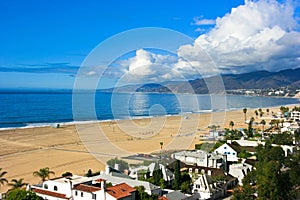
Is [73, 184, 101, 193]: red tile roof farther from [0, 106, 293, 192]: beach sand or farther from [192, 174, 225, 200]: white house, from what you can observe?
[0, 106, 293, 192]: beach sand

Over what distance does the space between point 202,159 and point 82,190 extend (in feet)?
46.3

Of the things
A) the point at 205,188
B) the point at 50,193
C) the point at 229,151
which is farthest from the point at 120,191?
the point at 229,151

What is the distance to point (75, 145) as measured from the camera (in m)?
43.1

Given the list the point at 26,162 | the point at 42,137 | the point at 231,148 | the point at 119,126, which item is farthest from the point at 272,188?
the point at 119,126

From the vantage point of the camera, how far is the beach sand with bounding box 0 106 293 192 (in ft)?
102

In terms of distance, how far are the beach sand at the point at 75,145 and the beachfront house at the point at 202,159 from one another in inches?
273

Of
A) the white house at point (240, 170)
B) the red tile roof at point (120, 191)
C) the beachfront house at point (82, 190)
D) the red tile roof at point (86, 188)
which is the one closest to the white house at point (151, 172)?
the beachfront house at point (82, 190)

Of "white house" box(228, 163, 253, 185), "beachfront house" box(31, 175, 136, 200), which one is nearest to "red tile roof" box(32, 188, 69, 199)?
"beachfront house" box(31, 175, 136, 200)

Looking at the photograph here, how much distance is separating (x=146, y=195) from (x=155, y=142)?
27569mm

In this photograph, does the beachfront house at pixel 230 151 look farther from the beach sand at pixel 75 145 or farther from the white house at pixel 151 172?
the white house at pixel 151 172

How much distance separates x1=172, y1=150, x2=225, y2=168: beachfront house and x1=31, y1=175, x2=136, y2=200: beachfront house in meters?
11.8

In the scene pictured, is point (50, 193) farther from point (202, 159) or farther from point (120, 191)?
point (202, 159)

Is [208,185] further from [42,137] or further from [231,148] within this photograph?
[42,137]

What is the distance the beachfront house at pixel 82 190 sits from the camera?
16.3 metres
